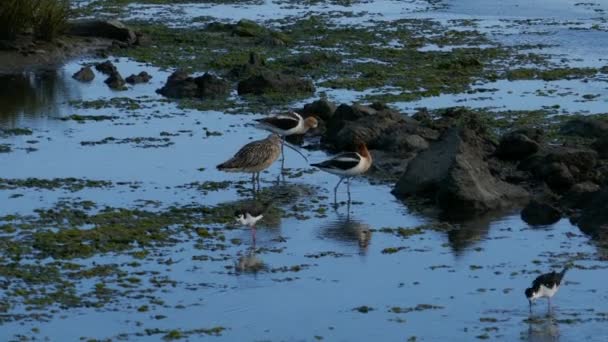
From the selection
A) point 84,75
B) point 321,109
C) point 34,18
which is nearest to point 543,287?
point 321,109

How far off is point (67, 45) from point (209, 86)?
23.8ft

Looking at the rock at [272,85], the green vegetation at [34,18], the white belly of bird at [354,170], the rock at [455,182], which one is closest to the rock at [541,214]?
the rock at [455,182]

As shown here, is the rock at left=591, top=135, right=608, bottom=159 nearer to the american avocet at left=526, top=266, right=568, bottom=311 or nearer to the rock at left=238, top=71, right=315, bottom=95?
the american avocet at left=526, top=266, right=568, bottom=311

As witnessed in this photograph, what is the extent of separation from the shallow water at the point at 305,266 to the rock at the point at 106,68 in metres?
5.74

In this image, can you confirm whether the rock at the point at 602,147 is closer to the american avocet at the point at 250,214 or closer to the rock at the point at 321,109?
the rock at the point at 321,109

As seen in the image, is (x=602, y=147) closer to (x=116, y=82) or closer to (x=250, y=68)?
(x=250, y=68)

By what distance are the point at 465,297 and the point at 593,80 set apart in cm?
1580

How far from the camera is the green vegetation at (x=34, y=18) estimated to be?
1294 inches

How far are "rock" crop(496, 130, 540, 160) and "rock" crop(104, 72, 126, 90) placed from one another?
10.2 m

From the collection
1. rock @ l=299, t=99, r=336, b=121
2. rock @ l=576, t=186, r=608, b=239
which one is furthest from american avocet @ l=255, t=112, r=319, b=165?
rock @ l=576, t=186, r=608, b=239

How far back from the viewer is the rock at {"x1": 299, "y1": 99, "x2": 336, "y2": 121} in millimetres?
26297

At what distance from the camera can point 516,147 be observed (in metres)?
22.7

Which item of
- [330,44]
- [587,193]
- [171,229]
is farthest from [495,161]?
[330,44]

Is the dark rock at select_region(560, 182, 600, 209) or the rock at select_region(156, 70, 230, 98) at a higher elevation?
the dark rock at select_region(560, 182, 600, 209)
